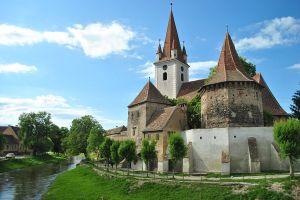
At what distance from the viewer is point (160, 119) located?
48469mm

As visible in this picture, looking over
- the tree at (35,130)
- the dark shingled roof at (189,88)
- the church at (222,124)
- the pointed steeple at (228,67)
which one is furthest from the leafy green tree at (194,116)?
the tree at (35,130)

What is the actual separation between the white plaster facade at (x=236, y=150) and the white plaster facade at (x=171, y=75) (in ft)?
89.8

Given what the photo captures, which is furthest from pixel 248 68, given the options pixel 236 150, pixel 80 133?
pixel 80 133

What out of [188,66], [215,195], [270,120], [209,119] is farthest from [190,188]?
[188,66]

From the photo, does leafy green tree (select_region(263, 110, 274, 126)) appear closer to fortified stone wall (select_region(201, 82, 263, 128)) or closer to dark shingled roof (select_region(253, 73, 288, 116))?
dark shingled roof (select_region(253, 73, 288, 116))

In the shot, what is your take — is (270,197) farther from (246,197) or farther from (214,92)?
(214,92)

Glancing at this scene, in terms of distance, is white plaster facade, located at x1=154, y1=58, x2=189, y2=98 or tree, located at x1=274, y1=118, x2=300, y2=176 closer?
tree, located at x1=274, y1=118, x2=300, y2=176

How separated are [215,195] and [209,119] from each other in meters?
19.3

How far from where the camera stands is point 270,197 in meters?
24.5

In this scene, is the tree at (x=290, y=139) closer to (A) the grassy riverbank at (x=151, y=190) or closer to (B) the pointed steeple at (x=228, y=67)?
(A) the grassy riverbank at (x=151, y=190)

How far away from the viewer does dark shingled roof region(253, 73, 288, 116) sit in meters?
48.4

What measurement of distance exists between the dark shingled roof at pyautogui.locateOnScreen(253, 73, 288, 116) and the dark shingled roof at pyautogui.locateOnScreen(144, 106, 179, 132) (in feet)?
44.1

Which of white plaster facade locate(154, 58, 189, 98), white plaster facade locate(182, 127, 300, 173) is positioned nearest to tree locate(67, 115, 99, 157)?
white plaster facade locate(154, 58, 189, 98)

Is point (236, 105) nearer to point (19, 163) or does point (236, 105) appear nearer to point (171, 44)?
point (171, 44)
